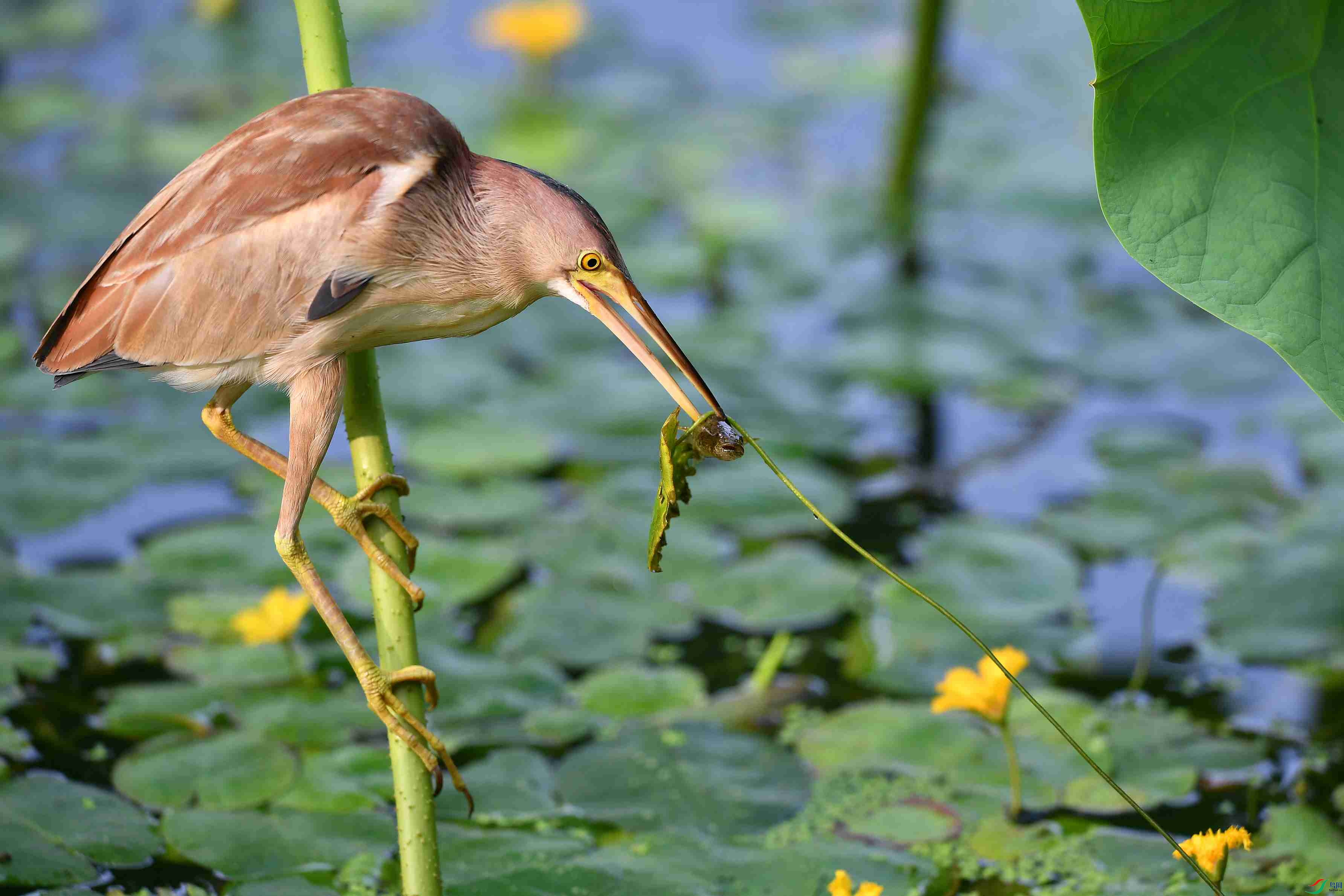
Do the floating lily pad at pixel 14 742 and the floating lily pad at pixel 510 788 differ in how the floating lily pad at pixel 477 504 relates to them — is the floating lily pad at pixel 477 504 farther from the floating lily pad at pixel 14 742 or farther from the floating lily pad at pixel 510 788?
the floating lily pad at pixel 14 742

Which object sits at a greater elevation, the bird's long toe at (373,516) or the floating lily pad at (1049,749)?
the bird's long toe at (373,516)

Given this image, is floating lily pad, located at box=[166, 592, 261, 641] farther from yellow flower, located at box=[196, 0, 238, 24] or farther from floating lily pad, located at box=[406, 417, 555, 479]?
yellow flower, located at box=[196, 0, 238, 24]

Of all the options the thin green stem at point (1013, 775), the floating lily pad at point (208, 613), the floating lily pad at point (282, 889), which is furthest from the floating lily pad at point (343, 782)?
the thin green stem at point (1013, 775)

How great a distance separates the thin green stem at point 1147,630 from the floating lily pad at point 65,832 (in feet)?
5.13

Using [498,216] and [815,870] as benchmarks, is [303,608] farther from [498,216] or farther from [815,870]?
[498,216]

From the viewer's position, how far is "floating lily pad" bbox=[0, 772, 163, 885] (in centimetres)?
172

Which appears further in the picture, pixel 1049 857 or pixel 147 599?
pixel 147 599

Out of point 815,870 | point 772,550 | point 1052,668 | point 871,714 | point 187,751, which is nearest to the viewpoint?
point 815,870

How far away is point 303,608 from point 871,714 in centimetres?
90

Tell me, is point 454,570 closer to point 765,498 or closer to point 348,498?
point 765,498

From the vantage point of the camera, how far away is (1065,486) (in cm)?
288

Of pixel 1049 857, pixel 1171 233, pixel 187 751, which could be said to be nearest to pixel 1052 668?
pixel 1049 857

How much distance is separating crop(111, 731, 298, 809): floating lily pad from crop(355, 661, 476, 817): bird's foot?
26.1 inches

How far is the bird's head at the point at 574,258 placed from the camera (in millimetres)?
1273
